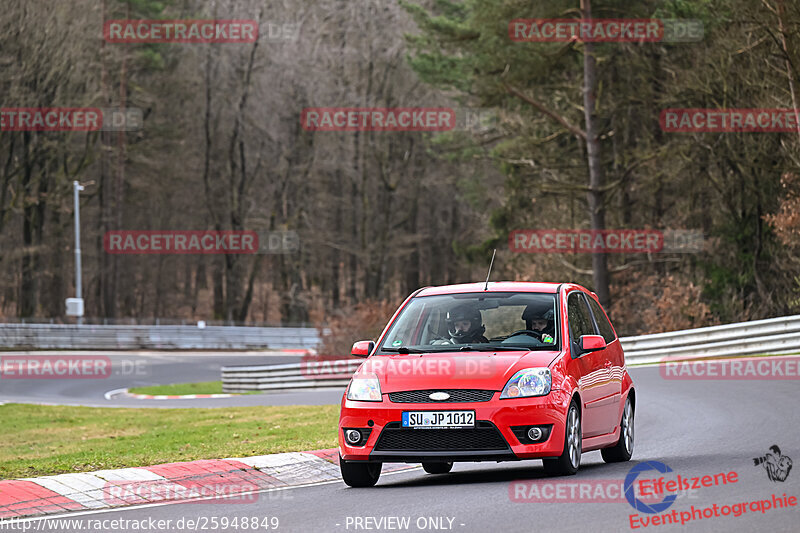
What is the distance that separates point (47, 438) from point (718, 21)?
2529cm

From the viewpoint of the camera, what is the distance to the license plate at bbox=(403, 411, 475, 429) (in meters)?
9.56

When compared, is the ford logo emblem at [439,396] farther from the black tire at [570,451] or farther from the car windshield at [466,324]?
the black tire at [570,451]

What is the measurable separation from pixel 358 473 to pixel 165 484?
158 centimetres

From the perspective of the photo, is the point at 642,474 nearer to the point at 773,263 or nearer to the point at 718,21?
the point at 773,263

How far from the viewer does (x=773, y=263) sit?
3622cm

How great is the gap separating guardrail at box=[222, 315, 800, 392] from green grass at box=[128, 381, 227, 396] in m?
2.10

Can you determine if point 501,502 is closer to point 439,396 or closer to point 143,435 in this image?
point 439,396

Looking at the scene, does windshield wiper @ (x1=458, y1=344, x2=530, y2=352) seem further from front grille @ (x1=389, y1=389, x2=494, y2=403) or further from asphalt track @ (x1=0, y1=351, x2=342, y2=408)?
asphalt track @ (x1=0, y1=351, x2=342, y2=408)

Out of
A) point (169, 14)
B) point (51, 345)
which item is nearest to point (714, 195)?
point (51, 345)

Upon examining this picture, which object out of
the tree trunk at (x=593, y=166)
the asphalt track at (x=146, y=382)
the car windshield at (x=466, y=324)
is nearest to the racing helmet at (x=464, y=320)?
the car windshield at (x=466, y=324)

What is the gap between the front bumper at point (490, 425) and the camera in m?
9.55

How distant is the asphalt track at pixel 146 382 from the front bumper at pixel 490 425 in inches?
611

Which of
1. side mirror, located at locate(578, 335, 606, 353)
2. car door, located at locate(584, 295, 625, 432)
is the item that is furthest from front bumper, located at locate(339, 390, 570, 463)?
car door, located at locate(584, 295, 625, 432)

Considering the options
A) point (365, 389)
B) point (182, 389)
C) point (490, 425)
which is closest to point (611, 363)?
point (490, 425)
